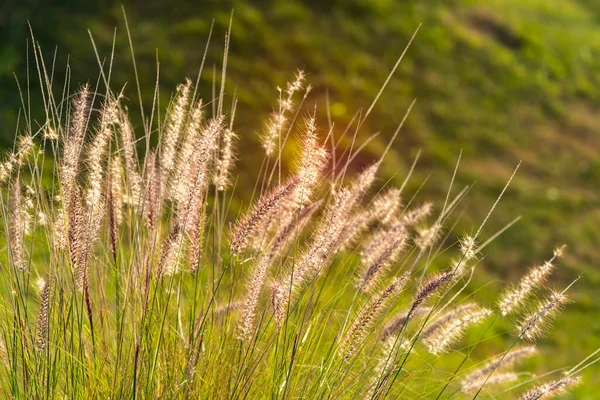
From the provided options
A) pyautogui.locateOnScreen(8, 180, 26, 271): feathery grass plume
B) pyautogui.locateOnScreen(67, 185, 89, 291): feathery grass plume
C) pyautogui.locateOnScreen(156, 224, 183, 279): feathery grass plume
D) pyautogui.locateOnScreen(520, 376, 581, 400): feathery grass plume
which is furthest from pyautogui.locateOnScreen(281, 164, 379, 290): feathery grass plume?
pyautogui.locateOnScreen(8, 180, 26, 271): feathery grass plume

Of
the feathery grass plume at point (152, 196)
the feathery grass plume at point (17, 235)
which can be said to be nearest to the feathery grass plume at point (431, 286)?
the feathery grass plume at point (152, 196)

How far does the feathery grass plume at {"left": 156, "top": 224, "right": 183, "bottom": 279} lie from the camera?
2.37 metres

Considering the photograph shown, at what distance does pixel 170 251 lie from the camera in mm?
2398

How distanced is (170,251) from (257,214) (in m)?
0.30

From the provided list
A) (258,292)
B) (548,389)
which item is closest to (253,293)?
(258,292)

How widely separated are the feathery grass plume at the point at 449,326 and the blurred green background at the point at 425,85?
4808mm

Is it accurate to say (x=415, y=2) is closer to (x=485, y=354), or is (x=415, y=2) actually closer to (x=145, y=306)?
(x=485, y=354)

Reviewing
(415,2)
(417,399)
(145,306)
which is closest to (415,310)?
(417,399)

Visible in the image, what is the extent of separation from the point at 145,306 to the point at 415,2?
28.1ft

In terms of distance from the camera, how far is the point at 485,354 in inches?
267

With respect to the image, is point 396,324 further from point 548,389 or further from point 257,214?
point 257,214

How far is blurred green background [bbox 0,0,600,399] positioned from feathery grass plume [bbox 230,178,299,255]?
5386 mm

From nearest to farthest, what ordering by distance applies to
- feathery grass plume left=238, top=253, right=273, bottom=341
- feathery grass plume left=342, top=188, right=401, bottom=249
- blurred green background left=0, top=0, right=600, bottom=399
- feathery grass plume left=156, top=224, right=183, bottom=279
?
feathery grass plume left=238, top=253, right=273, bottom=341 → feathery grass plume left=156, top=224, right=183, bottom=279 → feathery grass plume left=342, top=188, right=401, bottom=249 → blurred green background left=0, top=0, right=600, bottom=399

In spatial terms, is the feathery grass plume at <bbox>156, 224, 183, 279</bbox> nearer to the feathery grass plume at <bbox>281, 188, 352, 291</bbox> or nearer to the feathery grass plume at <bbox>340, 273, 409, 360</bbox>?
the feathery grass plume at <bbox>281, 188, 352, 291</bbox>
